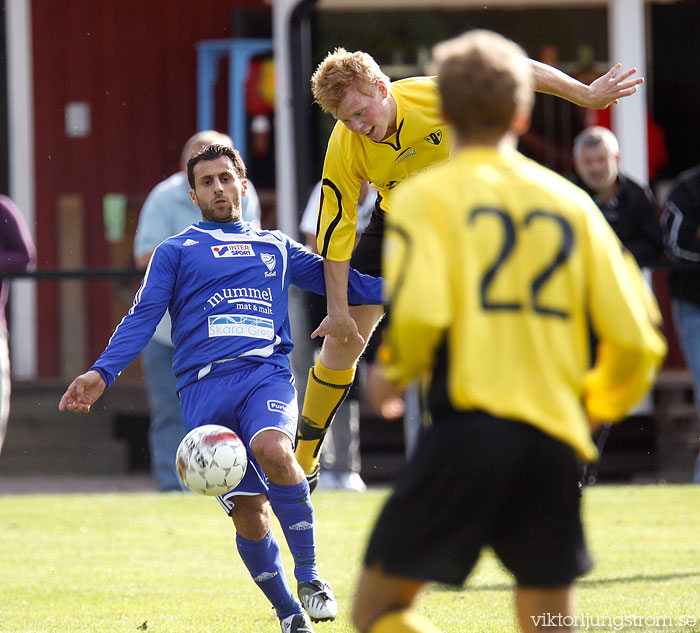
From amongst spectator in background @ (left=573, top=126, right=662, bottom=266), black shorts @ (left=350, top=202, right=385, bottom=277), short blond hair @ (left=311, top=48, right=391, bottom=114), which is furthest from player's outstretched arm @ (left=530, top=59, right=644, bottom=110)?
spectator in background @ (left=573, top=126, right=662, bottom=266)

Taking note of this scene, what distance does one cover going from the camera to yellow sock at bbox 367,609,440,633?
3.13m

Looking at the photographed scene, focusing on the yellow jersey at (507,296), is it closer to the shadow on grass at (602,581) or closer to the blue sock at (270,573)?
the blue sock at (270,573)

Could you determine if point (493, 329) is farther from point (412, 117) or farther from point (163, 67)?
point (163, 67)

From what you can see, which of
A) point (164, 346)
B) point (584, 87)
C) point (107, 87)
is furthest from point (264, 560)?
point (107, 87)

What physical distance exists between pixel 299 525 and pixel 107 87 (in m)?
9.15

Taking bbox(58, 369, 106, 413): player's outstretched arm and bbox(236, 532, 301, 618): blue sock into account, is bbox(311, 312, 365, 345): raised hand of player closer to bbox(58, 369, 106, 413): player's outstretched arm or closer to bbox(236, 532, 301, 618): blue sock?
bbox(236, 532, 301, 618): blue sock

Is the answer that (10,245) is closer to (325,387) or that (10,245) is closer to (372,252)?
(325,387)

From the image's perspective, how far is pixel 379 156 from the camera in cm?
550

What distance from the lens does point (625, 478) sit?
37.1ft

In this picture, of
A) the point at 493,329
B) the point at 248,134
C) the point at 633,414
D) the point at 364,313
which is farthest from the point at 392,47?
the point at 493,329

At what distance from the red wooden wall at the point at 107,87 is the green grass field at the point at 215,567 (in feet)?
15.5

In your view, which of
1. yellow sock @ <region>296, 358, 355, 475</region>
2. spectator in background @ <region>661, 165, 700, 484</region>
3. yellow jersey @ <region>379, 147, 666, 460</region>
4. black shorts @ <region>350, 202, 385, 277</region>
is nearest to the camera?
yellow jersey @ <region>379, 147, 666, 460</region>

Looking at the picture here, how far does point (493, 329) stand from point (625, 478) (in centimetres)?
860

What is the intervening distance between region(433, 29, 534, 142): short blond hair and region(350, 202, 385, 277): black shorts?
2.87 metres
